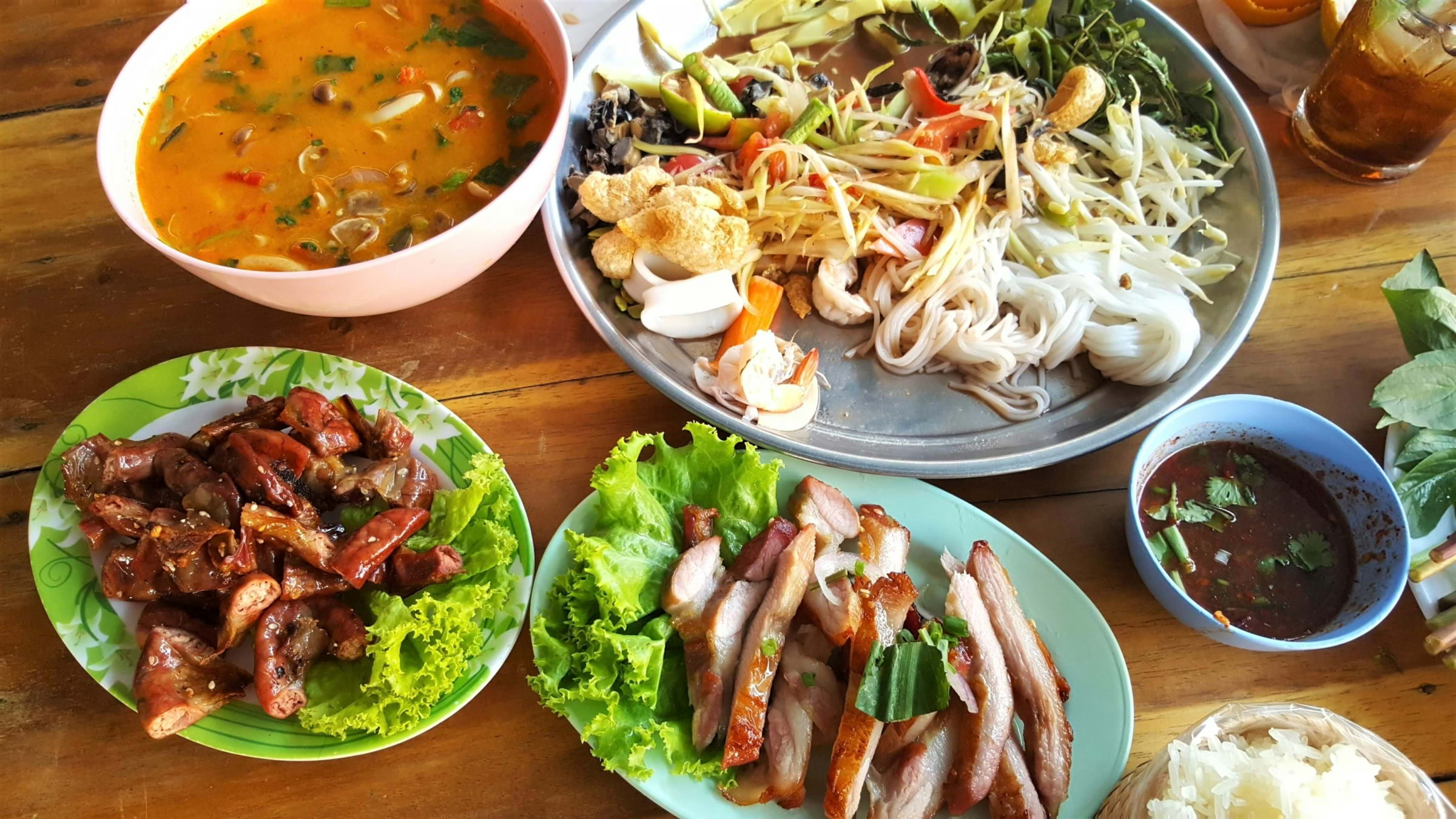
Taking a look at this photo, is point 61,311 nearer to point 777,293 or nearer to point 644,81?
point 644,81

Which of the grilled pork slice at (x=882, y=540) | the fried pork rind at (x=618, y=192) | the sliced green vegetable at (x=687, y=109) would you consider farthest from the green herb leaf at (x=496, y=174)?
the grilled pork slice at (x=882, y=540)

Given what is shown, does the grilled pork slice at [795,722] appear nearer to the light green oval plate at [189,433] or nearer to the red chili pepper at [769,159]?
the light green oval plate at [189,433]

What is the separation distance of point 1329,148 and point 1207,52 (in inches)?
18.5

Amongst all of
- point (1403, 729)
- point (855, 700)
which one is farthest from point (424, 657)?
point (1403, 729)

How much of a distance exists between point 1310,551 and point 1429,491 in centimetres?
28

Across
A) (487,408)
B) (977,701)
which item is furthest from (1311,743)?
(487,408)

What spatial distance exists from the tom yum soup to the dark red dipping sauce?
171 centimetres

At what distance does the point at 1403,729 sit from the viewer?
1.88 m

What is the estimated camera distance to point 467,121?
6.78 feet

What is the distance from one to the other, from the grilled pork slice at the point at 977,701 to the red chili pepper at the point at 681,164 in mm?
1310

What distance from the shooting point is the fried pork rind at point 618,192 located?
2186 millimetres

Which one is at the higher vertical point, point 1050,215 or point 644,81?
point 644,81

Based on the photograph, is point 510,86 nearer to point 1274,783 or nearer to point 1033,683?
point 1033,683

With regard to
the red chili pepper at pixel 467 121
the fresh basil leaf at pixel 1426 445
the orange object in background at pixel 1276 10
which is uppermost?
the orange object in background at pixel 1276 10
